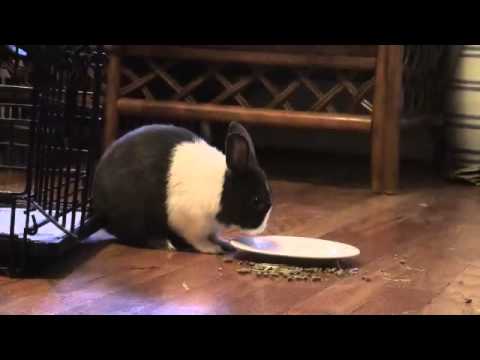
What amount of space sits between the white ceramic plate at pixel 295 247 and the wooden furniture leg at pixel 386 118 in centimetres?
84

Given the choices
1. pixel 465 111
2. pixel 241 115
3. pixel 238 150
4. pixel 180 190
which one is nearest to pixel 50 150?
pixel 180 190

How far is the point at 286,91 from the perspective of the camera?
277cm

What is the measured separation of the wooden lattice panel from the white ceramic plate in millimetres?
924

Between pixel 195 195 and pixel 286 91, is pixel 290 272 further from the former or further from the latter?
pixel 286 91

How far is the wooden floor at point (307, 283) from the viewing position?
1.48 meters

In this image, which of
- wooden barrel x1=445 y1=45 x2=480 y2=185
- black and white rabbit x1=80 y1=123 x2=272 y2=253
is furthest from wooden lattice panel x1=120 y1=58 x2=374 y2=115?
black and white rabbit x1=80 y1=123 x2=272 y2=253

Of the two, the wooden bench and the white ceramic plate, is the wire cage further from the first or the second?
the wooden bench

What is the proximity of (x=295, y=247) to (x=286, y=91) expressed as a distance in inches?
40.0

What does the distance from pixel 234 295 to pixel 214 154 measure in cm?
44

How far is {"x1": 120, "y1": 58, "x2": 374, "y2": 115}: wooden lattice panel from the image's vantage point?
9.01 ft

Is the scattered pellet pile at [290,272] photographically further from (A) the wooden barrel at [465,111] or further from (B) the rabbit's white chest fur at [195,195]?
(A) the wooden barrel at [465,111]

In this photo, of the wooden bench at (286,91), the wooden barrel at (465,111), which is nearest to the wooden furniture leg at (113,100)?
the wooden bench at (286,91)
